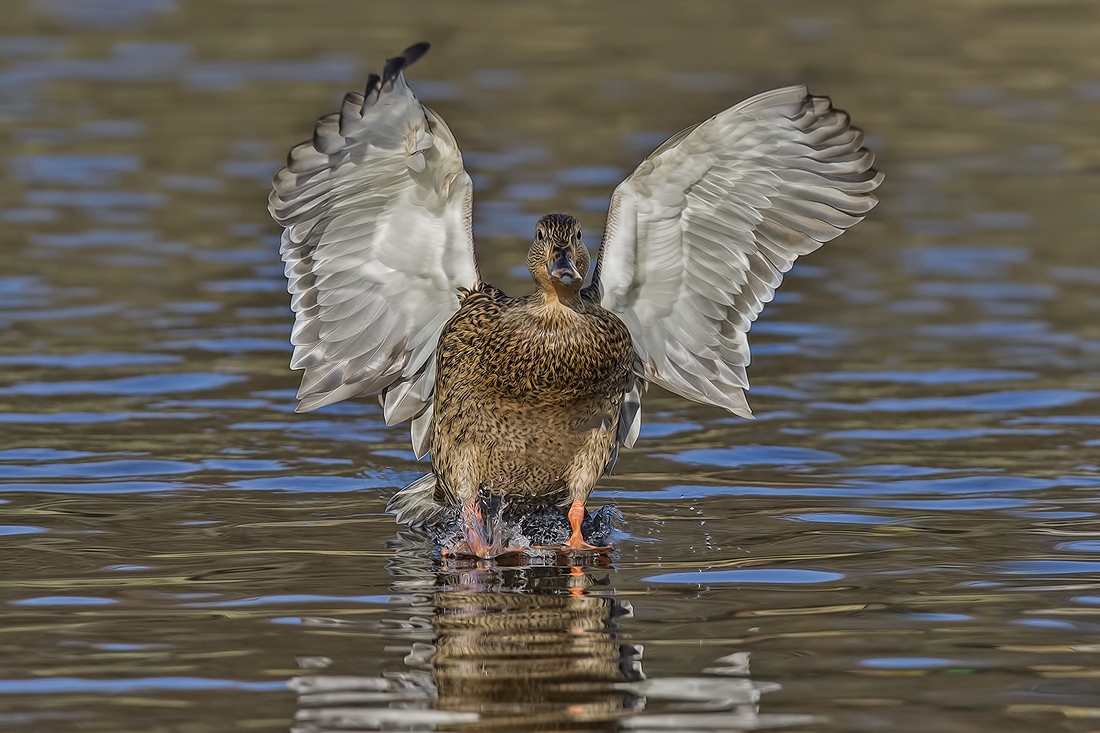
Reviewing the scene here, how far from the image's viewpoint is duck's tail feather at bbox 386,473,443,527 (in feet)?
29.8

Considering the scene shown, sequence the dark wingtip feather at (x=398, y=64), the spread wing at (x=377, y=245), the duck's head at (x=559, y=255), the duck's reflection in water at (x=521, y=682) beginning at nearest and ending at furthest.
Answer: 1. the duck's reflection in water at (x=521, y=682)
2. the dark wingtip feather at (x=398, y=64)
3. the spread wing at (x=377, y=245)
4. the duck's head at (x=559, y=255)

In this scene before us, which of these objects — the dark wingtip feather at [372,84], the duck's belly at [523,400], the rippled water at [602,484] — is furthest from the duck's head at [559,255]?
the rippled water at [602,484]

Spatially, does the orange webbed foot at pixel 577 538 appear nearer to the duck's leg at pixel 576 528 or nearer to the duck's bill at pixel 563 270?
the duck's leg at pixel 576 528

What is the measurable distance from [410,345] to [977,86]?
1434cm

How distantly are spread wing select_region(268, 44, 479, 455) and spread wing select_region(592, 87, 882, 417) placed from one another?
0.79m

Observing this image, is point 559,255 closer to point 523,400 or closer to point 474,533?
point 523,400

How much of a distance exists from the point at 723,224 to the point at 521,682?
3260mm

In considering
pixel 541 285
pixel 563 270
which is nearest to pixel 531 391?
pixel 541 285

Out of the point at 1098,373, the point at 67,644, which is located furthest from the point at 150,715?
the point at 1098,373

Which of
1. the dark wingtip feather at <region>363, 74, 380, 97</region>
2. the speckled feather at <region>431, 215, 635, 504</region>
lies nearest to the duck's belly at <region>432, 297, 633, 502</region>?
the speckled feather at <region>431, 215, 635, 504</region>

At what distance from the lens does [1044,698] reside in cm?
643

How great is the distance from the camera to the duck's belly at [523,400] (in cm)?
868

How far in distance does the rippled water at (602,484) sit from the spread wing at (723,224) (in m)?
0.72

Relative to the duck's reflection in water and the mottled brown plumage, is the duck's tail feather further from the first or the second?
the duck's reflection in water
